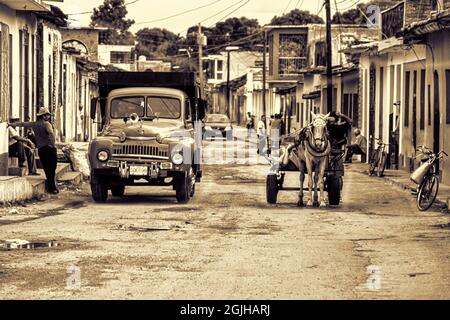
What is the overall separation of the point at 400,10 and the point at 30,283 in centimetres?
2851

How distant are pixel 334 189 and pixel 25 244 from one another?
8.80m

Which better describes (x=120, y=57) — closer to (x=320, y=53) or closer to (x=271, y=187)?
(x=320, y=53)

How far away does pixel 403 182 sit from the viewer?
3022 cm

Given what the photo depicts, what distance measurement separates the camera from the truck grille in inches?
899

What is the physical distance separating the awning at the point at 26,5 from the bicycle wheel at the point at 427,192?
11.0 meters

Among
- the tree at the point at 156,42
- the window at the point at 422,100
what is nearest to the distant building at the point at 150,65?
the tree at the point at 156,42

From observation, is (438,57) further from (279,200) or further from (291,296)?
(291,296)

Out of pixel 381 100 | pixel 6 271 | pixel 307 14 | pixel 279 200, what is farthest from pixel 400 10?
pixel 307 14

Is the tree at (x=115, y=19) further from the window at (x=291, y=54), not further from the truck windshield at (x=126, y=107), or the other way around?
the truck windshield at (x=126, y=107)

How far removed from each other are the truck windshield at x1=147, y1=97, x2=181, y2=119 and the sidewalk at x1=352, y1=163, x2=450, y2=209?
566cm

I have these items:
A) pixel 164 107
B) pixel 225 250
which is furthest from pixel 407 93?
pixel 225 250

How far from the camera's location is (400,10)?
3881cm

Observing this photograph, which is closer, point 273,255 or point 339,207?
point 273,255

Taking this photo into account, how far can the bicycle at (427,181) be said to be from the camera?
878 inches
